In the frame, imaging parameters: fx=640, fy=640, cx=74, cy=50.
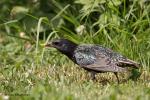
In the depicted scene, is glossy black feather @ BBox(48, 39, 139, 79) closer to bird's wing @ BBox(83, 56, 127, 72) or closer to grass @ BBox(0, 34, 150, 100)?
bird's wing @ BBox(83, 56, 127, 72)

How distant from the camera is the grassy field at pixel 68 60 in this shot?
663 centimetres

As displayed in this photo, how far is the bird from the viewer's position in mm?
7570

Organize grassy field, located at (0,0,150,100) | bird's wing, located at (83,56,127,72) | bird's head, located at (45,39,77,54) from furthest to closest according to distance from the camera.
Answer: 1. bird's head, located at (45,39,77,54)
2. bird's wing, located at (83,56,127,72)
3. grassy field, located at (0,0,150,100)

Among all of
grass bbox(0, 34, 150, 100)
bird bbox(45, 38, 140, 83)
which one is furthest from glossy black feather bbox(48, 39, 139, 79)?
A: grass bbox(0, 34, 150, 100)

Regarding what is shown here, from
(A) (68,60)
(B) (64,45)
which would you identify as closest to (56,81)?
(B) (64,45)

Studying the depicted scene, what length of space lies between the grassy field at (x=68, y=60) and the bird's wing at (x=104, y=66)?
16 centimetres

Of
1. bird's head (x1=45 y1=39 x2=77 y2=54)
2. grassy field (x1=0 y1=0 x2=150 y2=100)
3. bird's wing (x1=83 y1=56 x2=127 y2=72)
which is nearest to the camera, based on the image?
grassy field (x1=0 y1=0 x2=150 y2=100)

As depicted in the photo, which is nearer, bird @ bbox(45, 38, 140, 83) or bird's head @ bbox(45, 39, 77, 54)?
bird @ bbox(45, 38, 140, 83)

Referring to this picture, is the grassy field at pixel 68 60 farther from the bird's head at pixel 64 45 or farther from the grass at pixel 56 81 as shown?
the bird's head at pixel 64 45

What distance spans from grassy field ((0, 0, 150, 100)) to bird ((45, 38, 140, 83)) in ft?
0.54

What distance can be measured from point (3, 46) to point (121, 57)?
3489 millimetres

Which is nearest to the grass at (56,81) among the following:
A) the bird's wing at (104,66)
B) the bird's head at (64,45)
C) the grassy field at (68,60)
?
the grassy field at (68,60)

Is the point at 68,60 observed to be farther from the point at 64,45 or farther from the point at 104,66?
the point at 104,66

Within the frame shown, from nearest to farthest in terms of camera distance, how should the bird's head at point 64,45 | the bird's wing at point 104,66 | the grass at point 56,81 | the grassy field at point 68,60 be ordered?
1. the grass at point 56,81
2. the grassy field at point 68,60
3. the bird's wing at point 104,66
4. the bird's head at point 64,45
